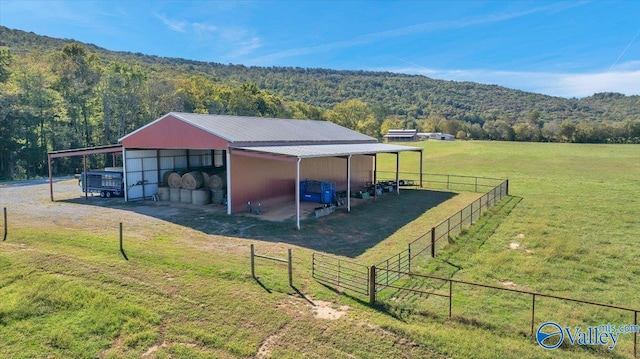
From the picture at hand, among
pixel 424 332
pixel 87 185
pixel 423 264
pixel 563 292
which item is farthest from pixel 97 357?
pixel 87 185

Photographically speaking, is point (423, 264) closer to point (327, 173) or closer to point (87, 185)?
point (327, 173)

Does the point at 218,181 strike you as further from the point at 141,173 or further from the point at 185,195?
the point at 141,173

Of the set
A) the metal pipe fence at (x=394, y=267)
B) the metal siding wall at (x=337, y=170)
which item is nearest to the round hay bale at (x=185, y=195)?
the metal siding wall at (x=337, y=170)

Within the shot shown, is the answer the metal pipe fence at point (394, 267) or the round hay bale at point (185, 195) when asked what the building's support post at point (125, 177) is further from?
the metal pipe fence at point (394, 267)

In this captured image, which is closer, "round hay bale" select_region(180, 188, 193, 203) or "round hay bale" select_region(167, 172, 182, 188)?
"round hay bale" select_region(180, 188, 193, 203)

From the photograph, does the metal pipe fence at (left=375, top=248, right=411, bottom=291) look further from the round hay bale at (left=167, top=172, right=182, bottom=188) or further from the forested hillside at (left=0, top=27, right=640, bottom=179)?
the forested hillside at (left=0, top=27, right=640, bottom=179)

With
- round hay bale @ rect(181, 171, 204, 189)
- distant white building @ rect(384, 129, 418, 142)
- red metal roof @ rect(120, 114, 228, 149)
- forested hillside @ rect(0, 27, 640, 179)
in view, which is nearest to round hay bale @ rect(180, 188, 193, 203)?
round hay bale @ rect(181, 171, 204, 189)

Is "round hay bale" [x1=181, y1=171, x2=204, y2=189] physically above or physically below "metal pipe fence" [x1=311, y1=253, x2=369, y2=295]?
above

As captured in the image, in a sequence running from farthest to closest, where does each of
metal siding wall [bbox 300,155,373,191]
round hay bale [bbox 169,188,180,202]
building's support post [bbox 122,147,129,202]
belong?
1. metal siding wall [bbox 300,155,373,191]
2. building's support post [bbox 122,147,129,202]
3. round hay bale [bbox 169,188,180,202]
